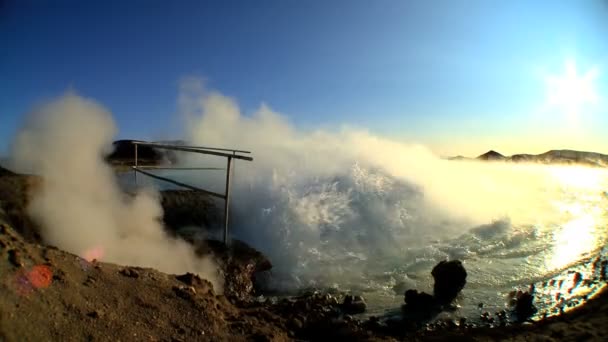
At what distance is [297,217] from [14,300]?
9.19m

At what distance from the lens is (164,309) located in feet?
13.7

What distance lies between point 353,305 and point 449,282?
249cm

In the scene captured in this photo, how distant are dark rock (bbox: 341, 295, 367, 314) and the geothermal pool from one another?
212 millimetres

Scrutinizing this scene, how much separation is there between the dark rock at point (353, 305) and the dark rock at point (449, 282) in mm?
1853

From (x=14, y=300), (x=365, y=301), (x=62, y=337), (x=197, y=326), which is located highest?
(x=14, y=300)

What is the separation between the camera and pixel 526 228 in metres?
14.0

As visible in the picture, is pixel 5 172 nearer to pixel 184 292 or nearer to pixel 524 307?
pixel 184 292

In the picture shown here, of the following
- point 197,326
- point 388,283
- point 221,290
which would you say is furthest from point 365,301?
point 197,326

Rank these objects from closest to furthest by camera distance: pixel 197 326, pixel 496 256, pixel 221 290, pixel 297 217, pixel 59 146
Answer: pixel 197 326
pixel 59 146
pixel 221 290
pixel 496 256
pixel 297 217

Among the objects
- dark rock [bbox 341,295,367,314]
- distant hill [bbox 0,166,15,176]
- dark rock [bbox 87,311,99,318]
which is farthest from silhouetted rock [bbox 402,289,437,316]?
distant hill [bbox 0,166,15,176]

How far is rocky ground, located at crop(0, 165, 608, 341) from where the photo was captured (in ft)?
10.5

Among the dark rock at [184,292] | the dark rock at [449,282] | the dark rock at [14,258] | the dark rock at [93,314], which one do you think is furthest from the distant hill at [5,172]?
the dark rock at [449,282]

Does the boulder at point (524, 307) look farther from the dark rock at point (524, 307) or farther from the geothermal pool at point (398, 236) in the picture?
the geothermal pool at point (398, 236)

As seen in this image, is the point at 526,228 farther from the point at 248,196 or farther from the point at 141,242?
the point at 141,242
